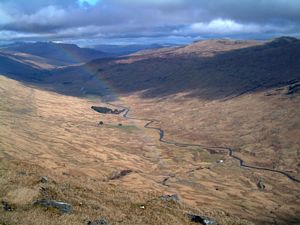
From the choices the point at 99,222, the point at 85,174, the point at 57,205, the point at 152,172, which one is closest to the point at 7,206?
the point at 57,205

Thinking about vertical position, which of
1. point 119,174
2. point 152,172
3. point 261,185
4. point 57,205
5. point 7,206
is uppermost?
point 7,206

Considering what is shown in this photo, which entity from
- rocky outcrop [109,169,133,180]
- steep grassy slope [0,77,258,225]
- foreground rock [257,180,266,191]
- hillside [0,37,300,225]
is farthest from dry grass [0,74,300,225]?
rocky outcrop [109,169,133,180]

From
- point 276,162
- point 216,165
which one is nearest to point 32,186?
point 216,165

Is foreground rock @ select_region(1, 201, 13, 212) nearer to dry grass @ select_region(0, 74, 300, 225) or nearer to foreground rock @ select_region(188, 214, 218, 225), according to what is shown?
dry grass @ select_region(0, 74, 300, 225)

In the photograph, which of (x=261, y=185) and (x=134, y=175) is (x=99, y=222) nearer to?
(x=134, y=175)

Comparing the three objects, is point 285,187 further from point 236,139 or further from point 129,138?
point 129,138

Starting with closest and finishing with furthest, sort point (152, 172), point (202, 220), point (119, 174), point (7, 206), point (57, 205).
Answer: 1. point (7, 206)
2. point (57, 205)
3. point (202, 220)
4. point (119, 174)
5. point (152, 172)
